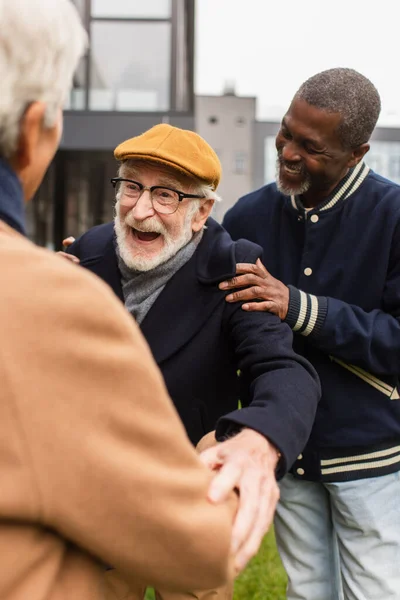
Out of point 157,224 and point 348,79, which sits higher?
point 348,79

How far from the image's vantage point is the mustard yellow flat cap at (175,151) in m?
2.42

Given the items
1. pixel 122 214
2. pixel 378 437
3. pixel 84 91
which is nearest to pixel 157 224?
pixel 122 214

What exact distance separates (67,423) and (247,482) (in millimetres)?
663

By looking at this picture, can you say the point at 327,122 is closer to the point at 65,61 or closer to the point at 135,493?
the point at 65,61

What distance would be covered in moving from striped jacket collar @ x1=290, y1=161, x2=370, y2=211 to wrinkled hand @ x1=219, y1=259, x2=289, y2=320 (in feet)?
1.48

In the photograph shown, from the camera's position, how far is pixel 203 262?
2.51m

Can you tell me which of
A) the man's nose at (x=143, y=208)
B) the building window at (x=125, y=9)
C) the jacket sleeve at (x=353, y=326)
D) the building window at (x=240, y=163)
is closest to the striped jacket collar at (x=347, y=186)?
the jacket sleeve at (x=353, y=326)

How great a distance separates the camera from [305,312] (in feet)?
8.30

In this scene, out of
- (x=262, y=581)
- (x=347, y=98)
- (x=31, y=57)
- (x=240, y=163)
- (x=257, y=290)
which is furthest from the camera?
(x=240, y=163)

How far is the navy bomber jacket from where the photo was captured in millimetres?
2607

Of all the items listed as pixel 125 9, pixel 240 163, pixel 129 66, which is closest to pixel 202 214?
pixel 129 66

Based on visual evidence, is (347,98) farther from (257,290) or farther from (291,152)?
(257,290)

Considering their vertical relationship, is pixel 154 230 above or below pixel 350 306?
above

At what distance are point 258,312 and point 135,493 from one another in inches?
51.9
